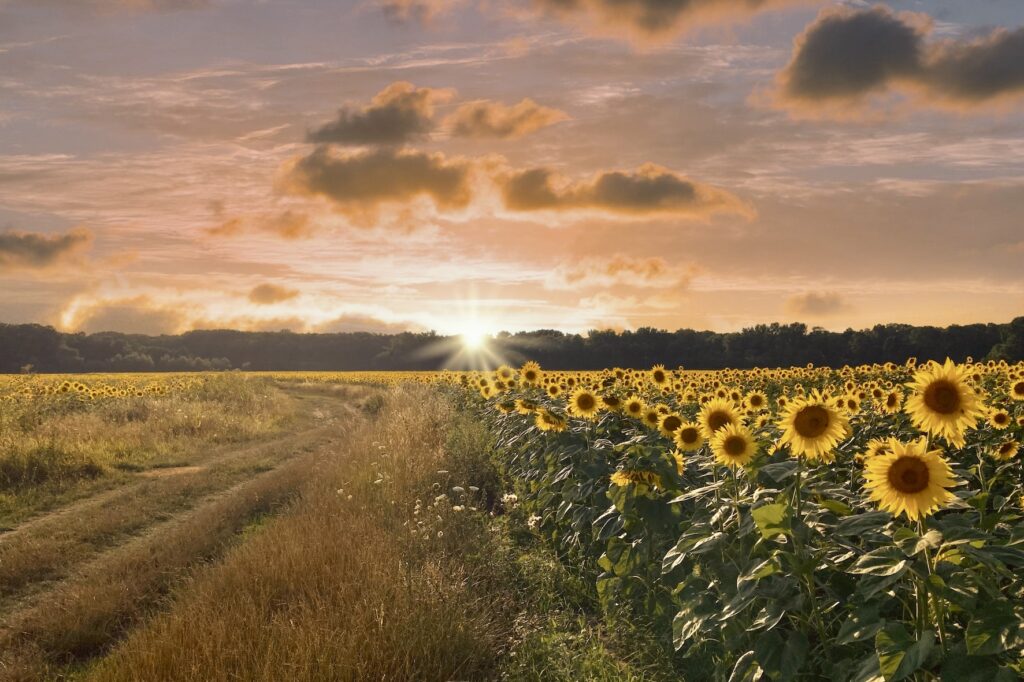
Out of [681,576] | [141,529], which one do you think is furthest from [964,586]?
[141,529]

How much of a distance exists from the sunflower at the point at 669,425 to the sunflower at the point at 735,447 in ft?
5.60

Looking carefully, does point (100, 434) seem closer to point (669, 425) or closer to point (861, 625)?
point (669, 425)

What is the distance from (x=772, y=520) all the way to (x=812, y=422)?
0.50 meters

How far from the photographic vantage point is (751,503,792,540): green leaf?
10.6 feet

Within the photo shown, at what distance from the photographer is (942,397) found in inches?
132

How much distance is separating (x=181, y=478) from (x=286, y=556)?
8433mm

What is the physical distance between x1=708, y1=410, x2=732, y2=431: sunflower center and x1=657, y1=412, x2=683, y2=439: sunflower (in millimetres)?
1019

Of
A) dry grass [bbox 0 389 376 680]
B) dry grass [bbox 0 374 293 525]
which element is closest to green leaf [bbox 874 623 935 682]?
dry grass [bbox 0 389 376 680]

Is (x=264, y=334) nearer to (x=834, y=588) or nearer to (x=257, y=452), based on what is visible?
(x=257, y=452)

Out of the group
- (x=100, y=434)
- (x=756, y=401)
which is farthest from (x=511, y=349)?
(x=756, y=401)

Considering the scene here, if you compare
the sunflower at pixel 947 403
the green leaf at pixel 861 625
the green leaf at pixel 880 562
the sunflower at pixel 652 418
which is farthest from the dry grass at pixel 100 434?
the sunflower at pixel 947 403

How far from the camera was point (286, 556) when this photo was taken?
661 centimetres

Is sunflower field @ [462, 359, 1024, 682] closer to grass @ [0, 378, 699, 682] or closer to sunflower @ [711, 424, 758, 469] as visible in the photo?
sunflower @ [711, 424, 758, 469]

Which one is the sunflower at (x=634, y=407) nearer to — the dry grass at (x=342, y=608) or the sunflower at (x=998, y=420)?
the dry grass at (x=342, y=608)
